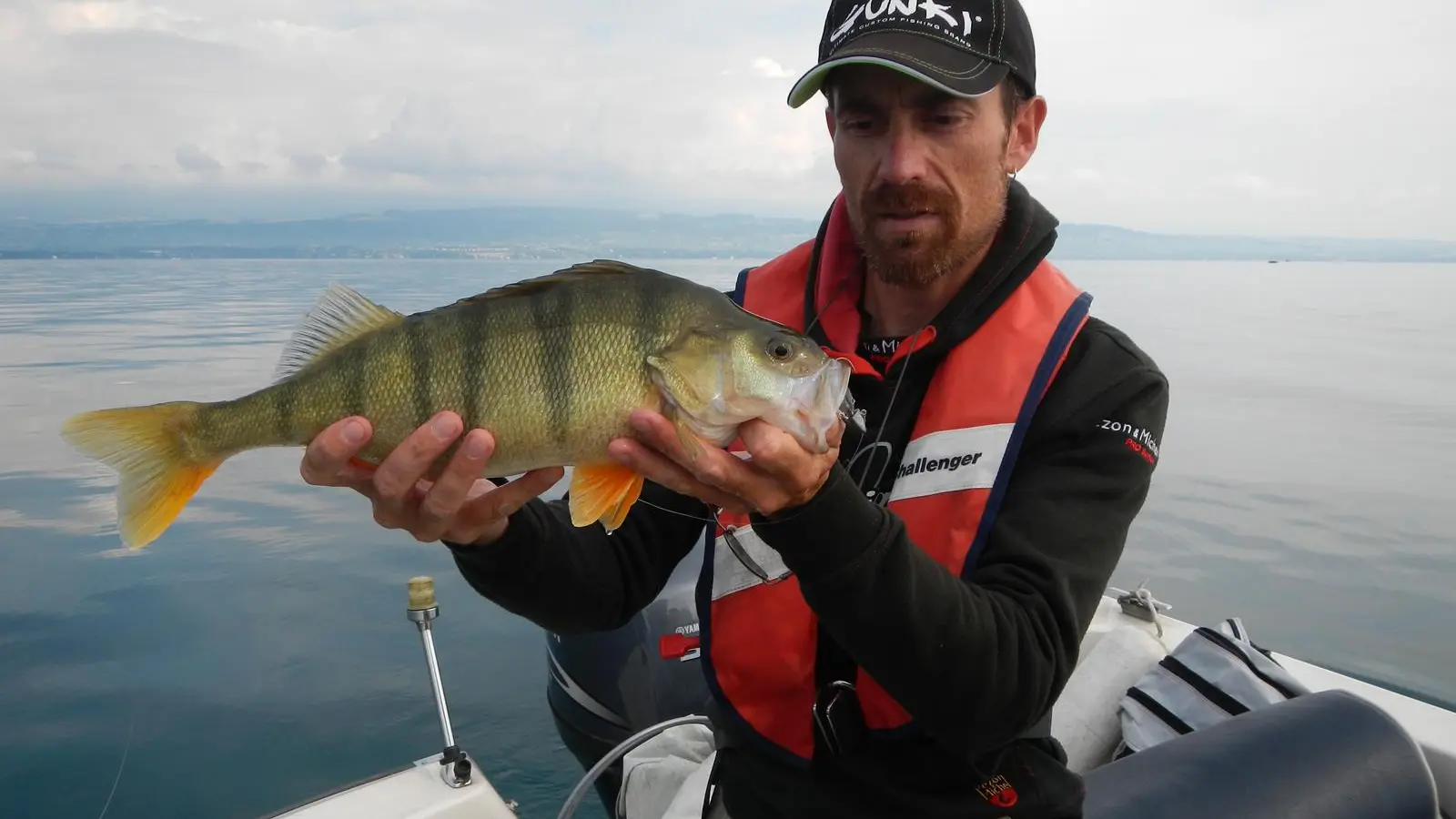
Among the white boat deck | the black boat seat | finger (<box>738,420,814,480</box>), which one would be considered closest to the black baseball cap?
finger (<box>738,420,814,480</box>)

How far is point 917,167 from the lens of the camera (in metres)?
2.23

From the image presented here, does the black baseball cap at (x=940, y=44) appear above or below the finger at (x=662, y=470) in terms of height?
above

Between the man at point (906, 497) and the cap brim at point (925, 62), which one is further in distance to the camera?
the cap brim at point (925, 62)

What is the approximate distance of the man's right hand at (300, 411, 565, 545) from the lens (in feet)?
6.03

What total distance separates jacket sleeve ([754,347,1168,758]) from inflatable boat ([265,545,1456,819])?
79 cm

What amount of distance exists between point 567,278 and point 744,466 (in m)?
0.70

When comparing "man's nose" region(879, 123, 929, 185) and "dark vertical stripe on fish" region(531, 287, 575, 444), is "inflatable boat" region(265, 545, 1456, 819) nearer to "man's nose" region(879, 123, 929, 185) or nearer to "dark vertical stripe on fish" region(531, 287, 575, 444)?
"dark vertical stripe on fish" region(531, 287, 575, 444)

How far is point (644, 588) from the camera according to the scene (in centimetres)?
269

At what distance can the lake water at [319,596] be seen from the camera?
191 inches

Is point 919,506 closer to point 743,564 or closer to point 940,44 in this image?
point 743,564

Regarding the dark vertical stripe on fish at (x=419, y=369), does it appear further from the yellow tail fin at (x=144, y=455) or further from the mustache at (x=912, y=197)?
the mustache at (x=912, y=197)

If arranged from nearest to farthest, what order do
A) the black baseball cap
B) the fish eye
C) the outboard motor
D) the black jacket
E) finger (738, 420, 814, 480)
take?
finger (738, 420, 814, 480) → the black jacket → the fish eye → the black baseball cap → the outboard motor

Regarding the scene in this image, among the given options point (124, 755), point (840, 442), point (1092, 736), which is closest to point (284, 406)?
point (840, 442)

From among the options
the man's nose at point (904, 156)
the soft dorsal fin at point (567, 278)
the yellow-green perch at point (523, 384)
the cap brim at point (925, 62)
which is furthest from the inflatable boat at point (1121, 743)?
the cap brim at point (925, 62)
